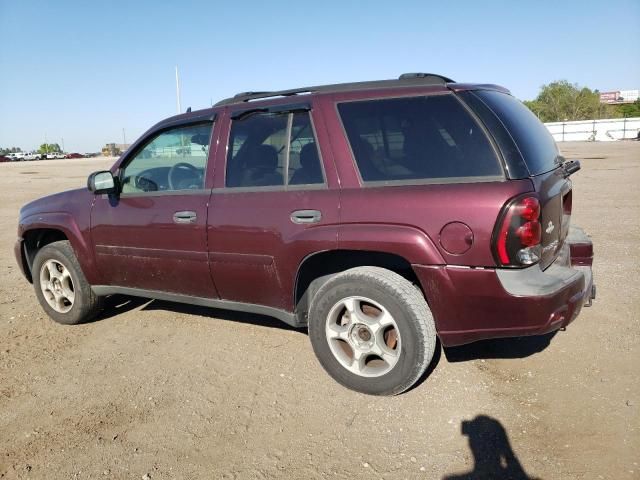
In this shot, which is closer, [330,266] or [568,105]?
[330,266]

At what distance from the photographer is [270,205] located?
3322mm

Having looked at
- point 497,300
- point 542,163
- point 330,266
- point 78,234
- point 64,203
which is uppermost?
point 542,163

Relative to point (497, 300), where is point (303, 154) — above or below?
above

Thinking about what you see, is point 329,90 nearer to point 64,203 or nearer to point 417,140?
point 417,140

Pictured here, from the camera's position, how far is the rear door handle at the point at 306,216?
3.13 m

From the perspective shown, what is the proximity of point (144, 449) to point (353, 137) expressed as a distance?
215 cm

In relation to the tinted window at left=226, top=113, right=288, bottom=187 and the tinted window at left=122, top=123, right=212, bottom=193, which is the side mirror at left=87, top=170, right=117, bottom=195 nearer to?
the tinted window at left=122, top=123, right=212, bottom=193

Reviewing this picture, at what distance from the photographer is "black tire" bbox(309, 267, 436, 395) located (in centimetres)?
289

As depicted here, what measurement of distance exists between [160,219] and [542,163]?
2.63 m

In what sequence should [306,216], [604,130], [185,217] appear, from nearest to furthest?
[306,216] < [185,217] < [604,130]

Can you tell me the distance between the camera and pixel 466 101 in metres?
2.91

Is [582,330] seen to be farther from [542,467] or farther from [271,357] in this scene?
[271,357]

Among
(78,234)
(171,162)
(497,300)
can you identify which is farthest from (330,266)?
(78,234)

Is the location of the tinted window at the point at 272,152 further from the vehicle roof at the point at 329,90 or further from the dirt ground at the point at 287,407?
the dirt ground at the point at 287,407
